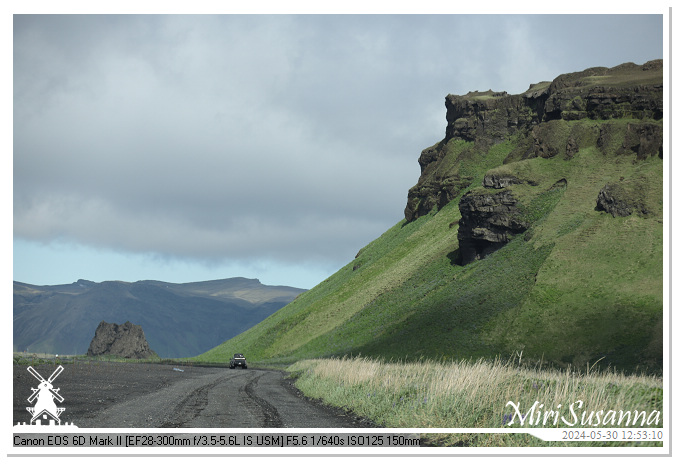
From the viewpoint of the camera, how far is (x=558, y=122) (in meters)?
124

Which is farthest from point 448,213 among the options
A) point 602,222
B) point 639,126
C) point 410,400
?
point 410,400

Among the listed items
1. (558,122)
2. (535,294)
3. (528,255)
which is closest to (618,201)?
(528,255)

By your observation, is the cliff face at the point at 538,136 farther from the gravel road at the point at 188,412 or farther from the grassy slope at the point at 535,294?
the gravel road at the point at 188,412

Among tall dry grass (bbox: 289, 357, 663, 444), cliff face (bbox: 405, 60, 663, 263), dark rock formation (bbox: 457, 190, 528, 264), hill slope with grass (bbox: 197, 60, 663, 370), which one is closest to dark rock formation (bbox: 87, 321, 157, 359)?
hill slope with grass (bbox: 197, 60, 663, 370)

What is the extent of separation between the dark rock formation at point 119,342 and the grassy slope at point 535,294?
2130 cm

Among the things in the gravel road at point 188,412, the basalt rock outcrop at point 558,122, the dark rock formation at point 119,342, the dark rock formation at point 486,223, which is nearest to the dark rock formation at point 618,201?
the dark rock formation at point 486,223

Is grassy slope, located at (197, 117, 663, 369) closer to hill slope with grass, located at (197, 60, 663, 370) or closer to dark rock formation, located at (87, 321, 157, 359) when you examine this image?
hill slope with grass, located at (197, 60, 663, 370)

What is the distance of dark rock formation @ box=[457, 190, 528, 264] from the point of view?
334ft

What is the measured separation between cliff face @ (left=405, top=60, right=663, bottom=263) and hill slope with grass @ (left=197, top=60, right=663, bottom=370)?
0.33 meters

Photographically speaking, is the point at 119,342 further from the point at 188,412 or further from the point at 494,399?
the point at 494,399

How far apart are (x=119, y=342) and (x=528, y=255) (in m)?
89.6
